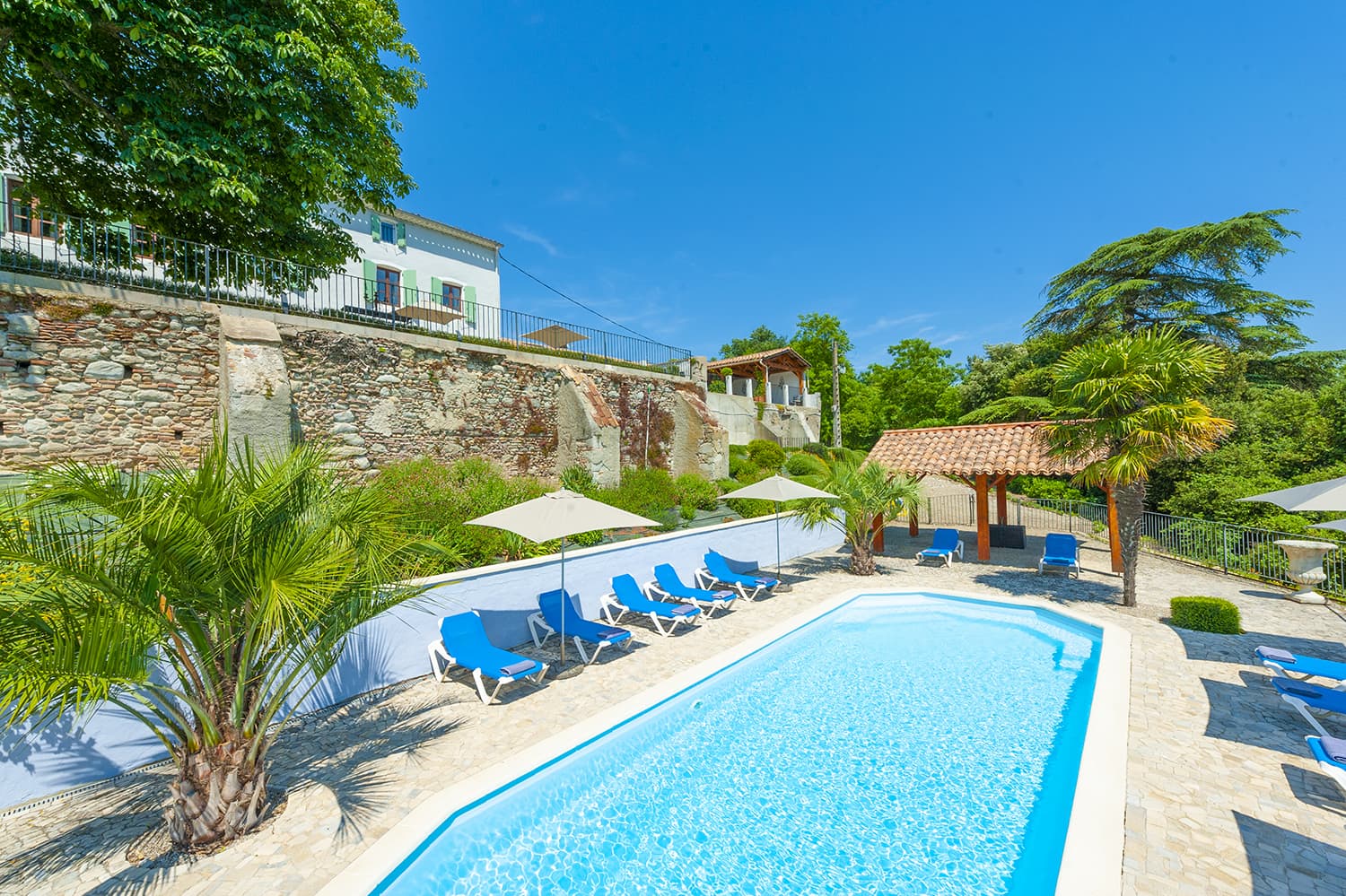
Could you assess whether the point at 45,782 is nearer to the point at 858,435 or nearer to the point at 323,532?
the point at 323,532

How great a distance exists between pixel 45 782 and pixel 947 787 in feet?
25.7

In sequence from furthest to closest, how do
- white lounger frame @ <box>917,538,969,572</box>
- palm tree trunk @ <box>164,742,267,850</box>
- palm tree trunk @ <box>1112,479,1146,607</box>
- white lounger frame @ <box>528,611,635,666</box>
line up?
white lounger frame @ <box>917,538,969,572</box>, palm tree trunk @ <box>1112,479,1146,607</box>, white lounger frame @ <box>528,611,635,666</box>, palm tree trunk @ <box>164,742,267,850</box>

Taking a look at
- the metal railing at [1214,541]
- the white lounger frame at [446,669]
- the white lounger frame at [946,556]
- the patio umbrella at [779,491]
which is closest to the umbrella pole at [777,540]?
the patio umbrella at [779,491]

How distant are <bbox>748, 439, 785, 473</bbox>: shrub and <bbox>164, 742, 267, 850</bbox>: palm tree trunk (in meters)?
22.3

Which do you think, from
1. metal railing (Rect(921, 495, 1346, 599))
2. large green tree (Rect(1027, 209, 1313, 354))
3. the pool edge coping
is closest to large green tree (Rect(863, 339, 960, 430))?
large green tree (Rect(1027, 209, 1313, 354))

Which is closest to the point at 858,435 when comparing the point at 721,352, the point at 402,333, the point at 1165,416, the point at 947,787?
the point at 721,352

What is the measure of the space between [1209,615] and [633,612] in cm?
923

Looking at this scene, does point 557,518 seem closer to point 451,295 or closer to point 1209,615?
point 1209,615

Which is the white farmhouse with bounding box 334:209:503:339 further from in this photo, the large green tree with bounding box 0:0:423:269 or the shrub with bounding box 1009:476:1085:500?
the shrub with bounding box 1009:476:1085:500

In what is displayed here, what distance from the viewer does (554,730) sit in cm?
558

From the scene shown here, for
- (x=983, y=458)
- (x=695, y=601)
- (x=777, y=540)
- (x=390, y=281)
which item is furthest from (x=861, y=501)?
(x=390, y=281)

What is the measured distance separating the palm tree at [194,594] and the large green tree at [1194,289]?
26581 millimetres

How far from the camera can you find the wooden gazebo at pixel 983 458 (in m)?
13.2

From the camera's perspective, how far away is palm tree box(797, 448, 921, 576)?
1259 centimetres
